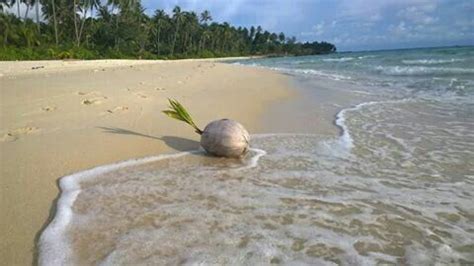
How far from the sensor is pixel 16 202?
11.1 feet

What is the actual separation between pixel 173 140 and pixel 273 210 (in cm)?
253

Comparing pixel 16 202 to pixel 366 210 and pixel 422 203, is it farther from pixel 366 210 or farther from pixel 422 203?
pixel 422 203

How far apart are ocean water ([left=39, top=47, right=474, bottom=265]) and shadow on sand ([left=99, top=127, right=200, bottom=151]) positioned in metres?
0.32

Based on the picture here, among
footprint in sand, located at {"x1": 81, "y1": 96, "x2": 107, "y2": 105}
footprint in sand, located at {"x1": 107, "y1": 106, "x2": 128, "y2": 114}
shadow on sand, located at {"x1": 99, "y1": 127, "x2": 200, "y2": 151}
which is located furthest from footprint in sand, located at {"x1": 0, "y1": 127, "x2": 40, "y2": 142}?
footprint in sand, located at {"x1": 81, "y1": 96, "x2": 107, "y2": 105}

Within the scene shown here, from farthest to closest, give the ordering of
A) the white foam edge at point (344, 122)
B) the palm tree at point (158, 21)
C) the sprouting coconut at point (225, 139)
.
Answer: the palm tree at point (158, 21) → the white foam edge at point (344, 122) → the sprouting coconut at point (225, 139)

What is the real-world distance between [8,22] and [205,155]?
5087cm

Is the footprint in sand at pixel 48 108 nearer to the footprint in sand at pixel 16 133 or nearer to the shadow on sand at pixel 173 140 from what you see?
the footprint in sand at pixel 16 133

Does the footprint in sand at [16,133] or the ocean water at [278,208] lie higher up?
the footprint in sand at [16,133]

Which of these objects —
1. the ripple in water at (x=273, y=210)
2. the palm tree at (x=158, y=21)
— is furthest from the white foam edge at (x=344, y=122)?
the palm tree at (x=158, y=21)

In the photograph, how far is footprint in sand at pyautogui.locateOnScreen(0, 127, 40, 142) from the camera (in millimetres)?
5238

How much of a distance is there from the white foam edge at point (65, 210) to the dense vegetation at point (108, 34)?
3796 cm

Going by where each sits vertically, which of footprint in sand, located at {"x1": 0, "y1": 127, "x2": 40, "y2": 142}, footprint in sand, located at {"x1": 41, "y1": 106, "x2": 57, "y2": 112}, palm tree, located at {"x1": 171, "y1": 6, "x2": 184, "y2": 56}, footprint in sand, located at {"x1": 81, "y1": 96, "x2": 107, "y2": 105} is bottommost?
footprint in sand, located at {"x1": 0, "y1": 127, "x2": 40, "y2": 142}

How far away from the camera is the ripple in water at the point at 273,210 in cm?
267

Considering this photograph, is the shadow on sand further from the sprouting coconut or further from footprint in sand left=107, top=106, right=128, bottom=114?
footprint in sand left=107, top=106, right=128, bottom=114
